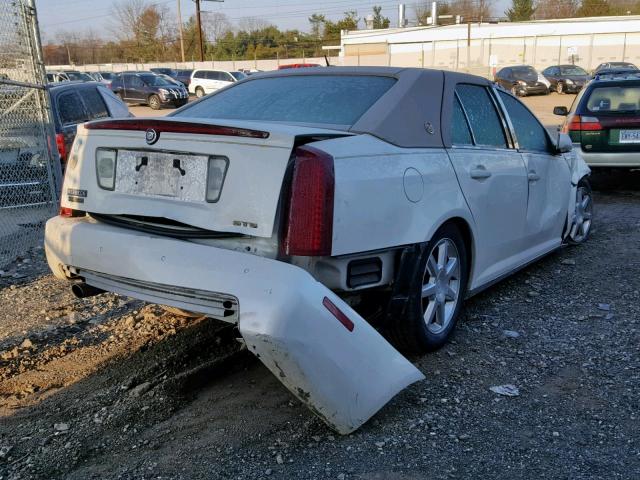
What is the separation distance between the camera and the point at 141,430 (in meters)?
2.98

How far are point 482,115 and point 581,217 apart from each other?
8.18ft

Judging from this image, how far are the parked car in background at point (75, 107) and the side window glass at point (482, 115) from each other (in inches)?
223

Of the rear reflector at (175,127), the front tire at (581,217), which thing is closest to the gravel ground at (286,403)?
the rear reflector at (175,127)

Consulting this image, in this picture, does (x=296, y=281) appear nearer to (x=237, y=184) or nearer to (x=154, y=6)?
(x=237, y=184)

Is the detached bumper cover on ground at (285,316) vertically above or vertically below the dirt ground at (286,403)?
above

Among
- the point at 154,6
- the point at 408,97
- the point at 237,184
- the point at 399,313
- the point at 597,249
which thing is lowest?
the point at 597,249

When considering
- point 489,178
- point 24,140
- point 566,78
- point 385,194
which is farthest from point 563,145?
point 566,78

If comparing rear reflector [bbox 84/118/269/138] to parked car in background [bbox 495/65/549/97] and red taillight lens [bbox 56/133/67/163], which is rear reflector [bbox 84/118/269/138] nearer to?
red taillight lens [bbox 56/133/67/163]

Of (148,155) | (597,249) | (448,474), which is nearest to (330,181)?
(148,155)

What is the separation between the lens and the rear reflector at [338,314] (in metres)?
2.71

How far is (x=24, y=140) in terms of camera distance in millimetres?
6805

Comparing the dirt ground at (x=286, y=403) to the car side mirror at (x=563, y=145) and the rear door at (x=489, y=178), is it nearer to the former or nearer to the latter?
the rear door at (x=489, y=178)

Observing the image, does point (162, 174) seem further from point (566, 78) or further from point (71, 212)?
point (566, 78)

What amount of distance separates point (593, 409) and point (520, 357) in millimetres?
651
